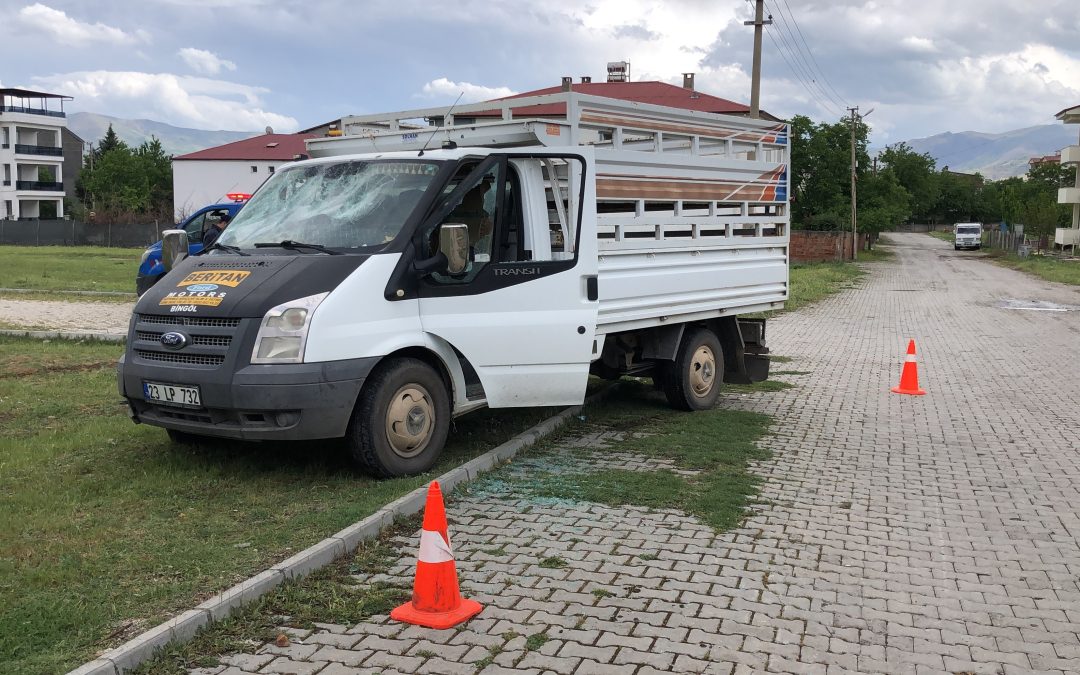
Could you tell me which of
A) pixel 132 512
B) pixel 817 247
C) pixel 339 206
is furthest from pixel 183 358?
pixel 817 247

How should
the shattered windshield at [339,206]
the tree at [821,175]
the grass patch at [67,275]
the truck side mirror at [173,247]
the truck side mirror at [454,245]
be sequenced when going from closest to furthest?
1. the truck side mirror at [454,245]
2. the shattered windshield at [339,206]
3. the truck side mirror at [173,247]
4. the grass patch at [67,275]
5. the tree at [821,175]

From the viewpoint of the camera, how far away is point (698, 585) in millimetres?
5023

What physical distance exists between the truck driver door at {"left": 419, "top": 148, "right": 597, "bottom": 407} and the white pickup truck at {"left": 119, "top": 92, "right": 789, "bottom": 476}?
1cm

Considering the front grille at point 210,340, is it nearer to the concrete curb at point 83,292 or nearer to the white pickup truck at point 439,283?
the white pickup truck at point 439,283

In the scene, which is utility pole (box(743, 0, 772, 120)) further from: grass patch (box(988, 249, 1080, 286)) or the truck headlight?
the truck headlight

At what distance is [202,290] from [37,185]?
8815 centimetres

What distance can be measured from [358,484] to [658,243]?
11.8 ft

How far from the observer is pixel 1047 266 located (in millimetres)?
47219

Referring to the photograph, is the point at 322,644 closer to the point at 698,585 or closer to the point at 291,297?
the point at 698,585

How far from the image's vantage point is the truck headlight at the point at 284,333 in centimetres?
611

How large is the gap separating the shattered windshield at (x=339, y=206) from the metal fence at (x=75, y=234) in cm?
5622

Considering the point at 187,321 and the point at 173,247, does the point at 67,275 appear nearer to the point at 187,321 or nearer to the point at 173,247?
the point at 173,247

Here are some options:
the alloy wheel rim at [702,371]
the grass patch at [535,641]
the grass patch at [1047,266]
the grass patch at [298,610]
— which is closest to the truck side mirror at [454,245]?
the grass patch at [298,610]

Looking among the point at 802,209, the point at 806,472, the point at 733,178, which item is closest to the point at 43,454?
the point at 806,472
